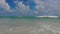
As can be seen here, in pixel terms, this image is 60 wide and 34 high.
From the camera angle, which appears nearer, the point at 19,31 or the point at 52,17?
the point at 19,31

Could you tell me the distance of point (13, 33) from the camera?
1509mm

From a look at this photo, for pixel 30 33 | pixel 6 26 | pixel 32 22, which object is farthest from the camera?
pixel 32 22

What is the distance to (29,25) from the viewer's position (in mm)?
1771

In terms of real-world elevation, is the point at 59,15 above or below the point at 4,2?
below

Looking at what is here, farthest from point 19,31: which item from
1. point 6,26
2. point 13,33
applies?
point 6,26

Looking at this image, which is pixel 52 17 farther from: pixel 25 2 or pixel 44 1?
pixel 25 2

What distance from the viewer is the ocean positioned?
156 cm

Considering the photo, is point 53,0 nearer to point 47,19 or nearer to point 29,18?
point 47,19

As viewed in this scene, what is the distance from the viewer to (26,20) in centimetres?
196

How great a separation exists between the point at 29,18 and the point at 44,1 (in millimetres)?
392

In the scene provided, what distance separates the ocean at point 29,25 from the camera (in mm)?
1562

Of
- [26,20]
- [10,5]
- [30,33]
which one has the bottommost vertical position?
[30,33]

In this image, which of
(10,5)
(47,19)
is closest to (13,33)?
(10,5)

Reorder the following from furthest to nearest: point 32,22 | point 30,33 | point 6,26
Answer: point 32,22, point 6,26, point 30,33
